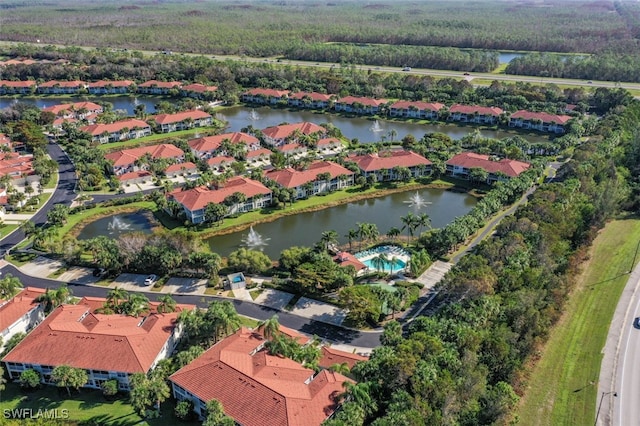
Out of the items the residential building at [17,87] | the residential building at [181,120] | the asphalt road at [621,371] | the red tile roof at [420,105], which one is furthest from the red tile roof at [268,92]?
the asphalt road at [621,371]

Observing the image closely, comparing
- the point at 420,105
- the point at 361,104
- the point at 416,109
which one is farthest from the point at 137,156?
the point at 420,105

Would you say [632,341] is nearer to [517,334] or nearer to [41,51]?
[517,334]

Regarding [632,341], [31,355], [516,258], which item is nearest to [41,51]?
[31,355]

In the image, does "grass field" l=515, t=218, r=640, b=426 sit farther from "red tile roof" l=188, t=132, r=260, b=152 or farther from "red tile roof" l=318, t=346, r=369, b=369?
"red tile roof" l=188, t=132, r=260, b=152

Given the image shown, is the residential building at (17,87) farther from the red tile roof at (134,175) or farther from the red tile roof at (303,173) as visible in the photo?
the red tile roof at (303,173)

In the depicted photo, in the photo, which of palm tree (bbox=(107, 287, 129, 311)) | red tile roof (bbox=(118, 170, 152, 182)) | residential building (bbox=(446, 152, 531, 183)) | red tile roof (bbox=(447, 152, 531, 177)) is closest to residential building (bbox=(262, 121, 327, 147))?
red tile roof (bbox=(118, 170, 152, 182))
